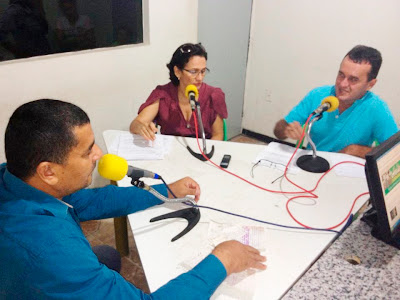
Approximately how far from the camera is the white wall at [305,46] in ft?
8.42

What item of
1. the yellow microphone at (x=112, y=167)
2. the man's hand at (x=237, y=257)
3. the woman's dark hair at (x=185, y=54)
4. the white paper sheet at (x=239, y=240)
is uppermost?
the woman's dark hair at (x=185, y=54)

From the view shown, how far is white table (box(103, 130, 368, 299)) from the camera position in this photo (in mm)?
1016

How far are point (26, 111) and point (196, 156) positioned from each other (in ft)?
3.23

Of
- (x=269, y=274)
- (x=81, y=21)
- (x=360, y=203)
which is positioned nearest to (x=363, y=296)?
(x=269, y=274)

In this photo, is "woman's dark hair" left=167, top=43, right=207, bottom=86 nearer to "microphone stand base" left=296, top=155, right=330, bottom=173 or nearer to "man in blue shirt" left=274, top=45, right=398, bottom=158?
"man in blue shirt" left=274, top=45, right=398, bottom=158

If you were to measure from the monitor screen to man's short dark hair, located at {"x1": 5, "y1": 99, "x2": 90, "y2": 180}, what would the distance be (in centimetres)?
79

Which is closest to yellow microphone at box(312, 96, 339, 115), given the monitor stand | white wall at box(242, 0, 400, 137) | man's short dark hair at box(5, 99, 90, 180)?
the monitor stand

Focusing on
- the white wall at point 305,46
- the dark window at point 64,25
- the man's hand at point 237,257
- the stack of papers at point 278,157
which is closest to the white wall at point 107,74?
the dark window at point 64,25

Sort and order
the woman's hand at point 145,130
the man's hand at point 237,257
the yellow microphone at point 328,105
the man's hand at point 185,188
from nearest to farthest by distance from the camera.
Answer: the man's hand at point 237,257 → the man's hand at point 185,188 → the yellow microphone at point 328,105 → the woman's hand at point 145,130

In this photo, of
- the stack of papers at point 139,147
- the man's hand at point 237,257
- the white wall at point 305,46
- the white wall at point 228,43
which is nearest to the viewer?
the man's hand at point 237,257

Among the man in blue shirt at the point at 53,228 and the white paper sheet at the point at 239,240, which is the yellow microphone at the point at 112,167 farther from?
the white paper sheet at the point at 239,240

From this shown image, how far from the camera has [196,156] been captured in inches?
67.4

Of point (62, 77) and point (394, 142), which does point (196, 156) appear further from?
point (62, 77)

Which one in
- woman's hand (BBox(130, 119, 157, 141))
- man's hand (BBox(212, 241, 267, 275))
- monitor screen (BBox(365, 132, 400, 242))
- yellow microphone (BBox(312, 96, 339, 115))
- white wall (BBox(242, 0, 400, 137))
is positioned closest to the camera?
monitor screen (BBox(365, 132, 400, 242))
